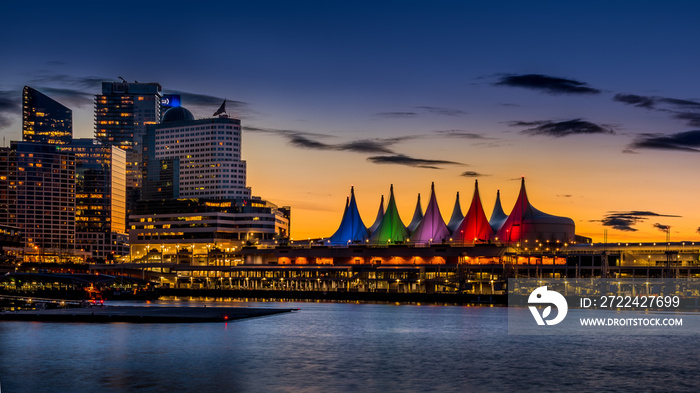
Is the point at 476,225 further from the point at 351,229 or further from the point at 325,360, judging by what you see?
the point at 325,360

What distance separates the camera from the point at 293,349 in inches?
2069

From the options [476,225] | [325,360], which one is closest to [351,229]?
[476,225]

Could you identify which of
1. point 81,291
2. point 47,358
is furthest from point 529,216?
point 47,358

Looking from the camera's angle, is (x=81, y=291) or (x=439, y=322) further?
(x=81, y=291)

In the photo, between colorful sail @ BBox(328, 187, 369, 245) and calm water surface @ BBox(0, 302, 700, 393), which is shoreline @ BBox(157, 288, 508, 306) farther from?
calm water surface @ BBox(0, 302, 700, 393)

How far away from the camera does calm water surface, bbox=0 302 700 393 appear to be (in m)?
38.4

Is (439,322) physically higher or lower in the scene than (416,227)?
lower

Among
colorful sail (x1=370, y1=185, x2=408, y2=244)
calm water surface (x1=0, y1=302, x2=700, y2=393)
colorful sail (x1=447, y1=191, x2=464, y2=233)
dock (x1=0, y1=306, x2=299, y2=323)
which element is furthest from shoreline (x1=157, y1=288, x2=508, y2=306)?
calm water surface (x1=0, y1=302, x2=700, y2=393)

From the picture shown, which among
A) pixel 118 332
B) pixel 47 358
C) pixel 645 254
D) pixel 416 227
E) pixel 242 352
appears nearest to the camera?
pixel 47 358

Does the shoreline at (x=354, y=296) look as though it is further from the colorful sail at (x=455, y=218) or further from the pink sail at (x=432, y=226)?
the colorful sail at (x=455, y=218)

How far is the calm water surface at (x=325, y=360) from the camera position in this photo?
3838 cm

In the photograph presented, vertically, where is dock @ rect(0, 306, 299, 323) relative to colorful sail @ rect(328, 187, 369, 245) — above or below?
below

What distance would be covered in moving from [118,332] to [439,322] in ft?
102

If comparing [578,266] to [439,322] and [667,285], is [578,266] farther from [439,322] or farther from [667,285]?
[439,322]
